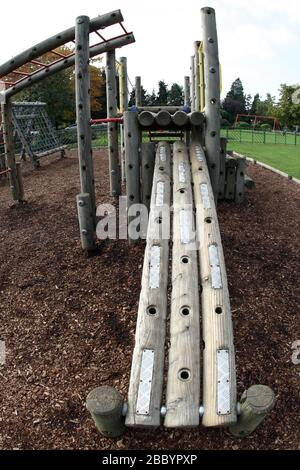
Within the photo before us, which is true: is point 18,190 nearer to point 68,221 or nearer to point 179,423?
point 68,221

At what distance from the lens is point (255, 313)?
378 cm

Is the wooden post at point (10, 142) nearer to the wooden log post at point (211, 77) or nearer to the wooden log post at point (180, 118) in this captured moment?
the wooden log post at point (180, 118)

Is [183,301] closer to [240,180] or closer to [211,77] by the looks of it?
[211,77]

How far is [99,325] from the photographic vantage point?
3.64m

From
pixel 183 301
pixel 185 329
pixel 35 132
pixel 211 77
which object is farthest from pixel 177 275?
pixel 35 132

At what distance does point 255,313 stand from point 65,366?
6.25 ft

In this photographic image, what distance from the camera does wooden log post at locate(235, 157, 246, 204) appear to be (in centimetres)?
655

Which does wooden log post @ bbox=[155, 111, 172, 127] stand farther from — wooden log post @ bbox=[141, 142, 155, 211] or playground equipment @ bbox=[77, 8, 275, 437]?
wooden log post @ bbox=[141, 142, 155, 211]

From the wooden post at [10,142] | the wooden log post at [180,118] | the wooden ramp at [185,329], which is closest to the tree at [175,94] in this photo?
the wooden post at [10,142]

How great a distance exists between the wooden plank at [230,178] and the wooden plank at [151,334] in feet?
10.5

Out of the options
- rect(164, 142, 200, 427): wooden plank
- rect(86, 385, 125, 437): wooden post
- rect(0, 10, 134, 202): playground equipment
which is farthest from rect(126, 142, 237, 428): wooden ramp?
rect(0, 10, 134, 202): playground equipment

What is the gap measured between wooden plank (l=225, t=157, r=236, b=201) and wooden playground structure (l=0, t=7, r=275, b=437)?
395mm

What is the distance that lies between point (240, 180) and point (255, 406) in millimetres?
5064

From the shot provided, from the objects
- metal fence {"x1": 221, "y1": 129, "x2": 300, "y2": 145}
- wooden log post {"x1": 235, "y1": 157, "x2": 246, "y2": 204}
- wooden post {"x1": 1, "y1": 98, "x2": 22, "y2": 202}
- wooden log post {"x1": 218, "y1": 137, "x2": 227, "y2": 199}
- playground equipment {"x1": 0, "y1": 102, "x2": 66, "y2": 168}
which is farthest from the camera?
metal fence {"x1": 221, "y1": 129, "x2": 300, "y2": 145}
